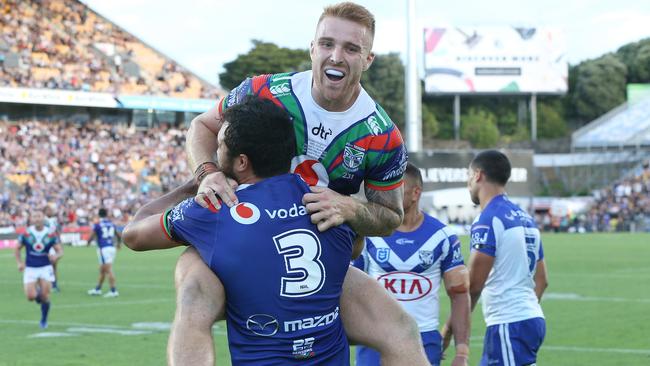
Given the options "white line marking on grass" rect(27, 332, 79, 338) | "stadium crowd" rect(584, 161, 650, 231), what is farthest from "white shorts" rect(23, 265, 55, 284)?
"stadium crowd" rect(584, 161, 650, 231)

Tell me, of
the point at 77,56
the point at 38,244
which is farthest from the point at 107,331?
the point at 77,56

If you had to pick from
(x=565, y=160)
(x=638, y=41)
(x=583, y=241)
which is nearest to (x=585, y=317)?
(x=583, y=241)

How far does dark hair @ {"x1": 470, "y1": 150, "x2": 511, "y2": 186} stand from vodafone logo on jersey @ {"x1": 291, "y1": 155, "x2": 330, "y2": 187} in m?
3.45

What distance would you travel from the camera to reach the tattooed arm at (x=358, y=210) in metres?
A: 4.85

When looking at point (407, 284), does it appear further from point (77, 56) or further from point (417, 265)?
point (77, 56)

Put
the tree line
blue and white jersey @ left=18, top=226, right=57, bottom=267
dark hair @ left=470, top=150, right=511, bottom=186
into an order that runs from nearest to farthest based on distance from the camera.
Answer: dark hair @ left=470, top=150, right=511, bottom=186 < blue and white jersey @ left=18, top=226, right=57, bottom=267 < the tree line

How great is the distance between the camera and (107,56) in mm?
60156

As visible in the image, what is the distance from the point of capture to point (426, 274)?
27.2 feet

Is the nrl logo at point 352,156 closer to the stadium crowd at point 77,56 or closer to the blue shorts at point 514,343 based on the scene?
the blue shorts at point 514,343

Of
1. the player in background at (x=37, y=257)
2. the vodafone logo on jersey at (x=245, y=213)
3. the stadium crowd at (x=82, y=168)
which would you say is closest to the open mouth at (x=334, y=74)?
the vodafone logo on jersey at (x=245, y=213)

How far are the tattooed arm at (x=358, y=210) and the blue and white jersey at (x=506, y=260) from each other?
2924mm

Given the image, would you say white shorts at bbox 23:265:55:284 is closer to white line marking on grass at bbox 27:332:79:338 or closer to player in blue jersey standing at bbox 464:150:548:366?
white line marking on grass at bbox 27:332:79:338

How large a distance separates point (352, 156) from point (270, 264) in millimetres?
922

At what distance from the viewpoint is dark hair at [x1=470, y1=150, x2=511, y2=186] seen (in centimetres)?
867
